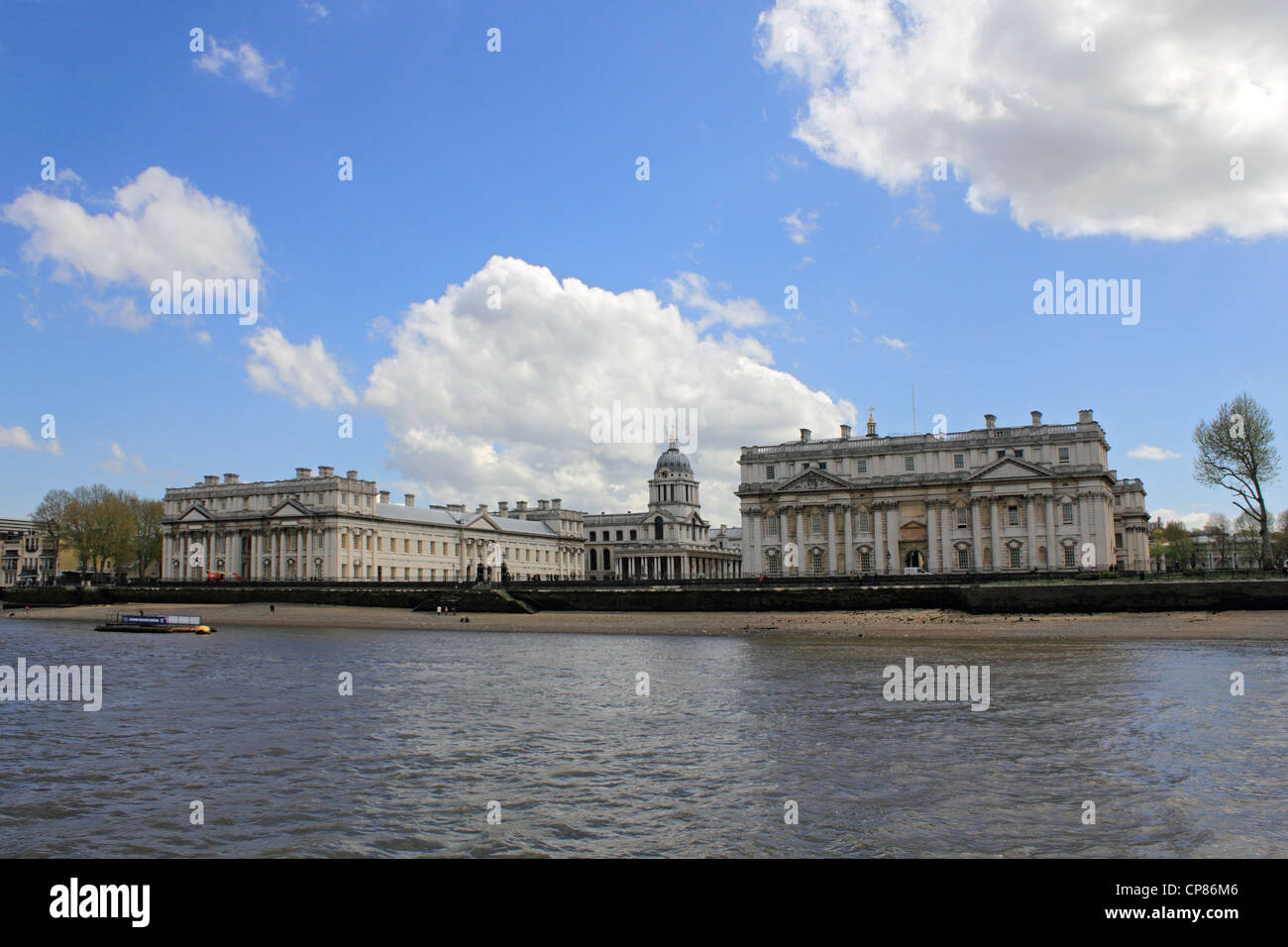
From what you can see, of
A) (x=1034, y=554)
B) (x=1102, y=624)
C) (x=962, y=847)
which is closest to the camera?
(x=962, y=847)

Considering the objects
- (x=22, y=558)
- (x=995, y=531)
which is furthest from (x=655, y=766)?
(x=22, y=558)

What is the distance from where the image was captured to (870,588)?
6378 centimetres

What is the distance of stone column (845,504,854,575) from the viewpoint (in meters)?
85.3

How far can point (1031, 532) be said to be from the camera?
259 ft

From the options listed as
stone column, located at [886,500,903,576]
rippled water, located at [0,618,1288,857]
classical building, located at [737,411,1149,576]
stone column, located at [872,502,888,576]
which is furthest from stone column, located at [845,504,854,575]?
rippled water, located at [0,618,1288,857]

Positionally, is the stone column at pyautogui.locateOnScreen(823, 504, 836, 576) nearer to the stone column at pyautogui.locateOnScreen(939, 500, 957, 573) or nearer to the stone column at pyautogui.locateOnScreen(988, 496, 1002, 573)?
the stone column at pyautogui.locateOnScreen(939, 500, 957, 573)

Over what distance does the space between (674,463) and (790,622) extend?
78561 millimetres

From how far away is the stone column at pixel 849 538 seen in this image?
85.3m

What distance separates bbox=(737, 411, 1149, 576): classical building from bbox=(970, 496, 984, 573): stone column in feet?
0.27
